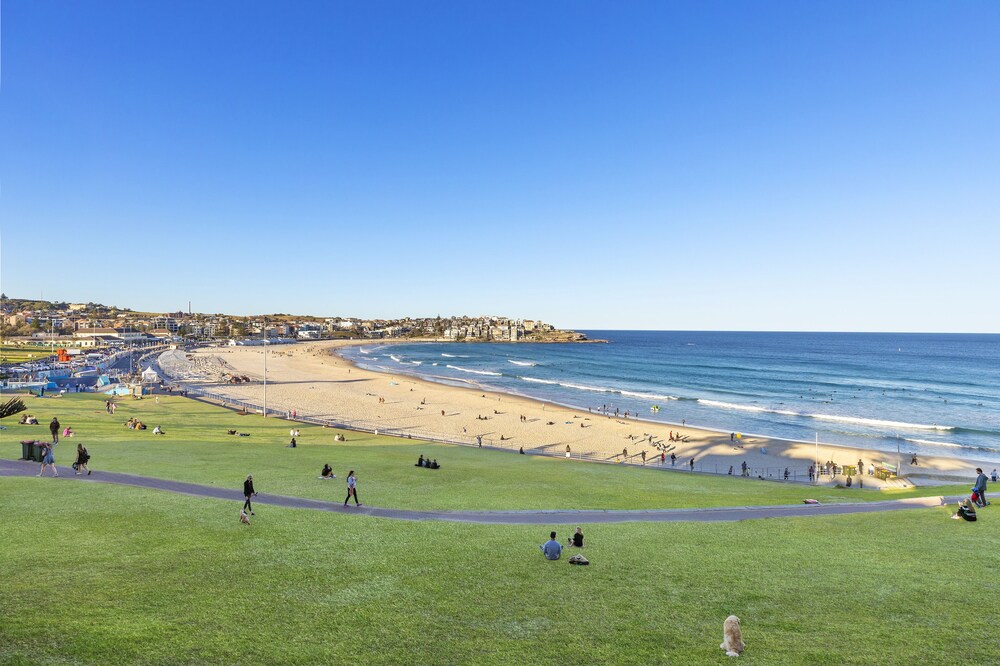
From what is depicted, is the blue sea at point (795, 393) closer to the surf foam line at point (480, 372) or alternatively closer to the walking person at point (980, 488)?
the surf foam line at point (480, 372)

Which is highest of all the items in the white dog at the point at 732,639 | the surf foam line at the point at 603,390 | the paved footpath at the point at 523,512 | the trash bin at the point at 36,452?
the white dog at the point at 732,639

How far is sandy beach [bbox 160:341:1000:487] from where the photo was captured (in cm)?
3572

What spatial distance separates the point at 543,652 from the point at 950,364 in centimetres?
14167

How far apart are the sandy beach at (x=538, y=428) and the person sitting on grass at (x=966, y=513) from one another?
18437 millimetres

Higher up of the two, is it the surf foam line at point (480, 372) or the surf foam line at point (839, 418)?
the surf foam line at point (839, 418)

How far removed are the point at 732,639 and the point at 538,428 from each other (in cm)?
3921

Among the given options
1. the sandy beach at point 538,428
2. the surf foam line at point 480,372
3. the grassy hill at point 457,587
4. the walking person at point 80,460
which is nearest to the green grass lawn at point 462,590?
the grassy hill at point 457,587

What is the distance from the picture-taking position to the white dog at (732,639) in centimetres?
745

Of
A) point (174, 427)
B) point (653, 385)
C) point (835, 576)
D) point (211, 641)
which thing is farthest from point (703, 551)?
point (653, 385)

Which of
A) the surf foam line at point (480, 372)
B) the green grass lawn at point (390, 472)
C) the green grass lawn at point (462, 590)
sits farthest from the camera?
the surf foam line at point (480, 372)

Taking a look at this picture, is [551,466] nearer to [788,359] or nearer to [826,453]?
[826,453]

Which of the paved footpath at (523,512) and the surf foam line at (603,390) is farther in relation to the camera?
the surf foam line at (603,390)

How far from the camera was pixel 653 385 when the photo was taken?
266 feet

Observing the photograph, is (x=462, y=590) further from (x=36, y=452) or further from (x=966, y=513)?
(x=36, y=452)
